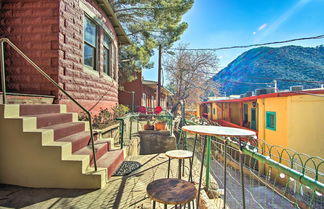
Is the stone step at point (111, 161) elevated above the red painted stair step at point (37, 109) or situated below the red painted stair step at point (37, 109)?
below

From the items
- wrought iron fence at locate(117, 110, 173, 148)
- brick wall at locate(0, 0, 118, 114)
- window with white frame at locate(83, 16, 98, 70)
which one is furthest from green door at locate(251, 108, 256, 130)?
brick wall at locate(0, 0, 118, 114)

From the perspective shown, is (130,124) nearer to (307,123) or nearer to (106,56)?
(106,56)

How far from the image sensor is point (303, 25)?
3362 cm

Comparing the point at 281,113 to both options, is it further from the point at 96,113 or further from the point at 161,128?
the point at 96,113

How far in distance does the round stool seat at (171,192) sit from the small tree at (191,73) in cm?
1664

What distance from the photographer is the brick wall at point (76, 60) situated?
3884 millimetres

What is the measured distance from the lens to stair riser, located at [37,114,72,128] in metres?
2.77

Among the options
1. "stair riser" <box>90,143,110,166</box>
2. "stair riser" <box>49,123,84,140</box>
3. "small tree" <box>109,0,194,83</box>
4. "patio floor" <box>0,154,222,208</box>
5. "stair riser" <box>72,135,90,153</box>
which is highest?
"small tree" <box>109,0,194,83</box>

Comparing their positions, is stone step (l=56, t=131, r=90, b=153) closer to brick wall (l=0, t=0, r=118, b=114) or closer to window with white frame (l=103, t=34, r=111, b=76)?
brick wall (l=0, t=0, r=118, b=114)

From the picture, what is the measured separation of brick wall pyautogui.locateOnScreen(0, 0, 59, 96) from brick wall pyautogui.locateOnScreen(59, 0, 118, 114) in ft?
0.51

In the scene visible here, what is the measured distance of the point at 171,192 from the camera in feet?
5.03

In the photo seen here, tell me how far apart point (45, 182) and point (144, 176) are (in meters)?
1.68

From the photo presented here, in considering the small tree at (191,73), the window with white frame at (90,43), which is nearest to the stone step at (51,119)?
the window with white frame at (90,43)

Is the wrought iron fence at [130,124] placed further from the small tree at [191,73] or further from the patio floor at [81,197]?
the small tree at [191,73]
